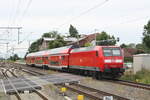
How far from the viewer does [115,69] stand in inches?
904

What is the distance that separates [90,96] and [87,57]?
1116 cm

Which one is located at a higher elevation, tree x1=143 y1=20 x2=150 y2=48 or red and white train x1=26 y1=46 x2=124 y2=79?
tree x1=143 y1=20 x2=150 y2=48

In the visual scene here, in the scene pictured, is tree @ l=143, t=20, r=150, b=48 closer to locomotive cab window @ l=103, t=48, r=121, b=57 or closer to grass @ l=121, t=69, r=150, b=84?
grass @ l=121, t=69, r=150, b=84

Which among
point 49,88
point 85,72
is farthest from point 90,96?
point 85,72

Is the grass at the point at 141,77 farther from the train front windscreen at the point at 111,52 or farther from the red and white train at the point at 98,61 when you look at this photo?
the train front windscreen at the point at 111,52

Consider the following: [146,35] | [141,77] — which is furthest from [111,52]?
[146,35]

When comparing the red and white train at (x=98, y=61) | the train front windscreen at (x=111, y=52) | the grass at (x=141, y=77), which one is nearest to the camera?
the grass at (x=141, y=77)

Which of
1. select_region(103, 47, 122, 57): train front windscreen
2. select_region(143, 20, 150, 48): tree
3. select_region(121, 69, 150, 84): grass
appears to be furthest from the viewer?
select_region(143, 20, 150, 48): tree

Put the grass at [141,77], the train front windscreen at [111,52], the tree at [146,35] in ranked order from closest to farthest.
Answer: the grass at [141,77] < the train front windscreen at [111,52] < the tree at [146,35]

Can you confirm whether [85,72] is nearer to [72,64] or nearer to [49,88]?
[72,64]

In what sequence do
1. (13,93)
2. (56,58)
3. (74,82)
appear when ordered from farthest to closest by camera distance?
(56,58), (74,82), (13,93)

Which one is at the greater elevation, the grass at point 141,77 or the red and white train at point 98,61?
the red and white train at point 98,61

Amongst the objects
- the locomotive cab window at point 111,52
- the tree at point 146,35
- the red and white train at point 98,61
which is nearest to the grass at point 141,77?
the red and white train at point 98,61

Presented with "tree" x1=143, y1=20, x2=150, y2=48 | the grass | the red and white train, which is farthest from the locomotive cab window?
"tree" x1=143, y1=20, x2=150, y2=48
